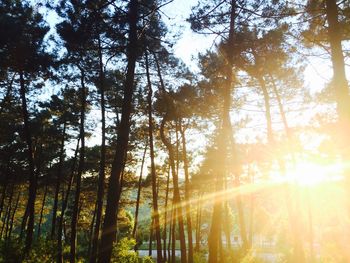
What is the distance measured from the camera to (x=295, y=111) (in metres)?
20.3

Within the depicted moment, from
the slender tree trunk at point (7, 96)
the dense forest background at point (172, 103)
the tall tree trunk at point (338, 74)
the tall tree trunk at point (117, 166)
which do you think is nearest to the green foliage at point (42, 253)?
the dense forest background at point (172, 103)

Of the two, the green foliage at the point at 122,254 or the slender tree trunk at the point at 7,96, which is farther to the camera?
the slender tree trunk at the point at 7,96

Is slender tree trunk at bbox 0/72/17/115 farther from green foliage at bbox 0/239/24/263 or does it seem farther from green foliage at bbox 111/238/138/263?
green foliage at bbox 111/238/138/263

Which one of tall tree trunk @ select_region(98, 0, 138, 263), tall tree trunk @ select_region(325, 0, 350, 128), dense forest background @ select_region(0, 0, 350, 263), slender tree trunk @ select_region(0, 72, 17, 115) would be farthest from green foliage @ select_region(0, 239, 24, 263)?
tall tree trunk @ select_region(325, 0, 350, 128)

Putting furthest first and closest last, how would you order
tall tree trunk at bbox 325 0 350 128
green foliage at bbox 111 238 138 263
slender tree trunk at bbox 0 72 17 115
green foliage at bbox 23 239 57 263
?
slender tree trunk at bbox 0 72 17 115 < green foliage at bbox 23 239 57 263 < green foliage at bbox 111 238 138 263 < tall tree trunk at bbox 325 0 350 128

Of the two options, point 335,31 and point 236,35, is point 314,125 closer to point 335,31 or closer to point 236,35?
point 236,35

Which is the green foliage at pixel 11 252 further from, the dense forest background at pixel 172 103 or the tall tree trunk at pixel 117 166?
the tall tree trunk at pixel 117 166

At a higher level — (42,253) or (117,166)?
(117,166)

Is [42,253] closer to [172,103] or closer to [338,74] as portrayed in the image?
[172,103]

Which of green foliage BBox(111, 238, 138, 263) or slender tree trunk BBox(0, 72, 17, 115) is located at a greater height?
slender tree trunk BBox(0, 72, 17, 115)

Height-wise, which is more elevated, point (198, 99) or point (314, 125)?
point (198, 99)

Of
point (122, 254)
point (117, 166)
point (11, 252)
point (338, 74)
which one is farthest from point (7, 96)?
point (338, 74)

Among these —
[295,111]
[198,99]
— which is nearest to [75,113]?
[198,99]

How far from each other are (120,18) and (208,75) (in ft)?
21.5
